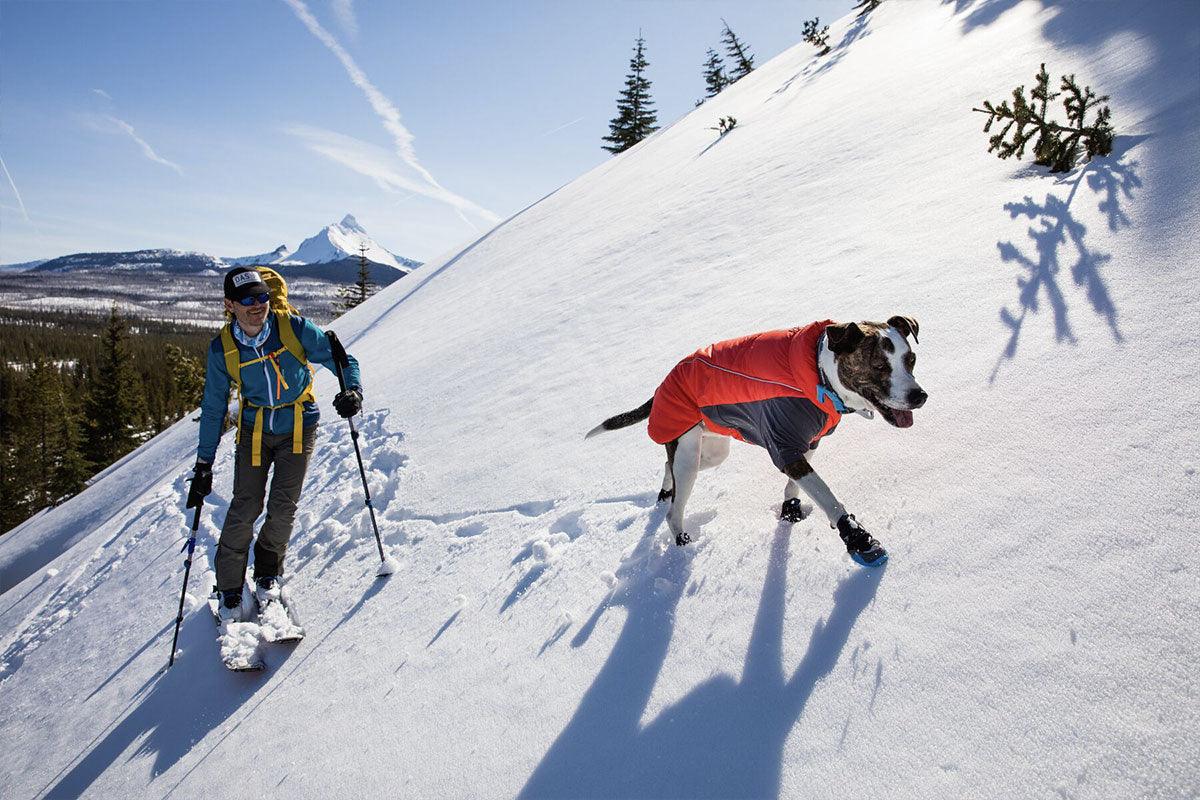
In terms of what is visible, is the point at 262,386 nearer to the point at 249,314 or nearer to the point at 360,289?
the point at 249,314

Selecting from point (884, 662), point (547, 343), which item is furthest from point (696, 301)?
point (884, 662)

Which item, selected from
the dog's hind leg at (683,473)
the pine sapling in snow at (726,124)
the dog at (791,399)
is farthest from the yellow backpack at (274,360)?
the pine sapling in snow at (726,124)

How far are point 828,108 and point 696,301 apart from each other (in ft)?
24.8

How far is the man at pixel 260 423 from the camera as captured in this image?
3963 mm

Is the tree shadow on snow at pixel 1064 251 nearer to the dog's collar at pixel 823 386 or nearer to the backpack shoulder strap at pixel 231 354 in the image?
the dog's collar at pixel 823 386

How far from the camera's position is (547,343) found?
768cm

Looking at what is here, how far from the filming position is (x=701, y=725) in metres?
2.26

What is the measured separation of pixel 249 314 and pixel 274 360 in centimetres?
37

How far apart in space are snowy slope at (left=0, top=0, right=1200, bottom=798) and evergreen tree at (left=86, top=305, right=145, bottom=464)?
42947mm

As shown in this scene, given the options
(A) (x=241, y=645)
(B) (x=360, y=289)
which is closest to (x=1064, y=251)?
(A) (x=241, y=645)

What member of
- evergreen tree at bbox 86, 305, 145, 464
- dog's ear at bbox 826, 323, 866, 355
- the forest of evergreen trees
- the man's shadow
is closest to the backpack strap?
the man's shadow

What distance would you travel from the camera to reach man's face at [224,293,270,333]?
384cm

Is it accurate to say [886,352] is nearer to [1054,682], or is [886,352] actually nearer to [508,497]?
[1054,682]

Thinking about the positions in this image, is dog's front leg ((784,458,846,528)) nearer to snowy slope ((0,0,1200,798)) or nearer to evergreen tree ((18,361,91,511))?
snowy slope ((0,0,1200,798))
